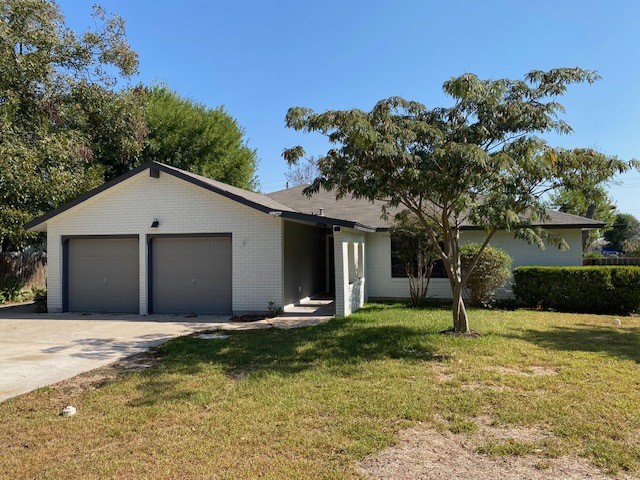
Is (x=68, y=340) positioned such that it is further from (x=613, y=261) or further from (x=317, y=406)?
(x=613, y=261)

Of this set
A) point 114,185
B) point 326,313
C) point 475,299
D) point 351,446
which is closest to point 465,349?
point 351,446

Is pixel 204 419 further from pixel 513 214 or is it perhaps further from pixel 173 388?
pixel 513 214

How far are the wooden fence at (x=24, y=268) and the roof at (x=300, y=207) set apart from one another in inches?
186

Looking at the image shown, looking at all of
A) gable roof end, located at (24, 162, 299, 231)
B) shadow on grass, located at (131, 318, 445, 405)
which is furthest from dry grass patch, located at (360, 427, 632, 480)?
gable roof end, located at (24, 162, 299, 231)

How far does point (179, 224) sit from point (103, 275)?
2907mm

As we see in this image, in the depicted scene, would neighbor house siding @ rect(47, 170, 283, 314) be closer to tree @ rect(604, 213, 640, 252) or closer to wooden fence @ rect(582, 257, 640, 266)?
wooden fence @ rect(582, 257, 640, 266)

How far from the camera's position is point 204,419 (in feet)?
15.4

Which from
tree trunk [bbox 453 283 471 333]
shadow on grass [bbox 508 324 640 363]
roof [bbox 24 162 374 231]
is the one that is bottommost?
shadow on grass [bbox 508 324 640 363]

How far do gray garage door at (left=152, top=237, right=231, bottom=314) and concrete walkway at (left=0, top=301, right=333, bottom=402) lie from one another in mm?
535

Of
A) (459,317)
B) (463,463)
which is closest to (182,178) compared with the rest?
(459,317)

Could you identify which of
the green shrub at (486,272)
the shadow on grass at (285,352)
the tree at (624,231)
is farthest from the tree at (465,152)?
the tree at (624,231)

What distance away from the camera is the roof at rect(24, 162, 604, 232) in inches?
449

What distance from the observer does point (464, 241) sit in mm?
14469

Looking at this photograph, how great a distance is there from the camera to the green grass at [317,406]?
12.5ft
